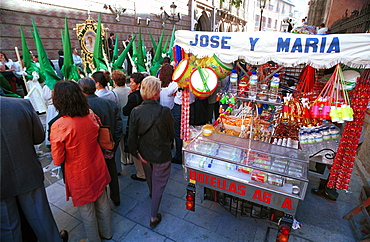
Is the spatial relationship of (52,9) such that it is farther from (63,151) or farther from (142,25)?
(63,151)

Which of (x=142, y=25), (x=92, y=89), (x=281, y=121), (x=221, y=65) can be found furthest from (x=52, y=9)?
(x=281, y=121)

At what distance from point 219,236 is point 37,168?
236cm

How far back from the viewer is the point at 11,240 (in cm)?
198

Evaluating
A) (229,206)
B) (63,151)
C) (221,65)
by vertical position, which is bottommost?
(229,206)

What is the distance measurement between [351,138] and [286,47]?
1568mm

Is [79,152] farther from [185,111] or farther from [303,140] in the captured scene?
[303,140]

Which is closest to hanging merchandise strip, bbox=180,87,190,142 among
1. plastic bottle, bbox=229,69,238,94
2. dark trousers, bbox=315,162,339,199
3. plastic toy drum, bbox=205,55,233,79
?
plastic toy drum, bbox=205,55,233,79

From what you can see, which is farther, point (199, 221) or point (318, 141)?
point (318, 141)

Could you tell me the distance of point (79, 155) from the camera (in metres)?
2.10

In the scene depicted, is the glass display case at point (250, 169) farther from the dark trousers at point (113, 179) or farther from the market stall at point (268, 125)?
the dark trousers at point (113, 179)

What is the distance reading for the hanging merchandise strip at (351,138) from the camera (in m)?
2.52

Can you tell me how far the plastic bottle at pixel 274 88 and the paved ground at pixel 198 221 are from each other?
5.94 feet

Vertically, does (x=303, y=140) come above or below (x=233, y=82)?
below

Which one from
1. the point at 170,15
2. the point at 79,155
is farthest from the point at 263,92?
the point at 170,15
